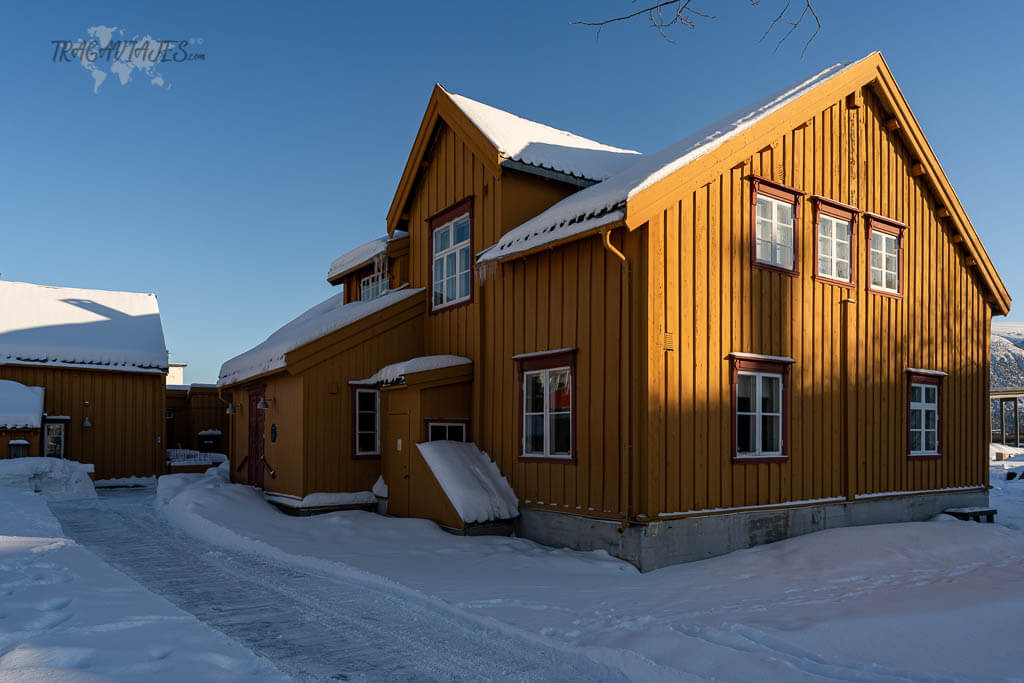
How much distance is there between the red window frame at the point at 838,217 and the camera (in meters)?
12.1

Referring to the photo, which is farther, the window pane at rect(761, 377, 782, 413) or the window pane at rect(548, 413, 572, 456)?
the window pane at rect(761, 377, 782, 413)

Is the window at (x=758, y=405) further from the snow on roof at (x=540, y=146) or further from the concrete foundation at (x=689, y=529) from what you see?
the snow on roof at (x=540, y=146)

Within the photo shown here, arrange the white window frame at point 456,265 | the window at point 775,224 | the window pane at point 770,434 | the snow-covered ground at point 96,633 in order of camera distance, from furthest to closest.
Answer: the white window frame at point 456,265 < the window at point 775,224 < the window pane at point 770,434 < the snow-covered ground at point 96,633

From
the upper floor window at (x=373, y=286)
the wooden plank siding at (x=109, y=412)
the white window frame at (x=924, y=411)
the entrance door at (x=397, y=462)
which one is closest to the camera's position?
the entrance door at (x=397, y=462)

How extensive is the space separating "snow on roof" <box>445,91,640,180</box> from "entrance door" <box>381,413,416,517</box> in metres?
A: 4.81

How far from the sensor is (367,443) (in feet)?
46.9

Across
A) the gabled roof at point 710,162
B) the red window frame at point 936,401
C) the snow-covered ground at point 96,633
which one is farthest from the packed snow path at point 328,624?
the red window frame at point 936,401

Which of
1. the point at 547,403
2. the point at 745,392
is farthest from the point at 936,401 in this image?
the point at 547,403

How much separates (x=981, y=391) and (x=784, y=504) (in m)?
7.13

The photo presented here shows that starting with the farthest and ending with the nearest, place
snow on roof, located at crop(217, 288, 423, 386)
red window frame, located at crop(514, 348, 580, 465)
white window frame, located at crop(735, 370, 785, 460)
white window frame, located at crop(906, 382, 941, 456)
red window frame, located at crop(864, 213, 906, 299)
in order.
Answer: snow on roof, located at crop(217, 288, 423, 386) → white window frame, located at crop(906, 382, 941, 456) → red window frame, located at crop(864, 213, 906, 299) → white window frame, located at crop(735, 370, 785, 460) → red window frame, located at crop(514, 348, 580, 465)

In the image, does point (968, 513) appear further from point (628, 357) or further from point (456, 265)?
point (456, 265)

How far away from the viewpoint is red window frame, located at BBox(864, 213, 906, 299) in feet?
42.8

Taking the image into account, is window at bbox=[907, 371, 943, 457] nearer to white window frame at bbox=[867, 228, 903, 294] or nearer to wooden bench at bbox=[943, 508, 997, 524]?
wooden bench at bbox=[943, 508, 997, 524]

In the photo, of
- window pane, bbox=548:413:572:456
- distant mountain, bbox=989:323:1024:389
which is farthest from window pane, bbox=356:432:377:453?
distant mountain, bbox=989:323:1024:389
